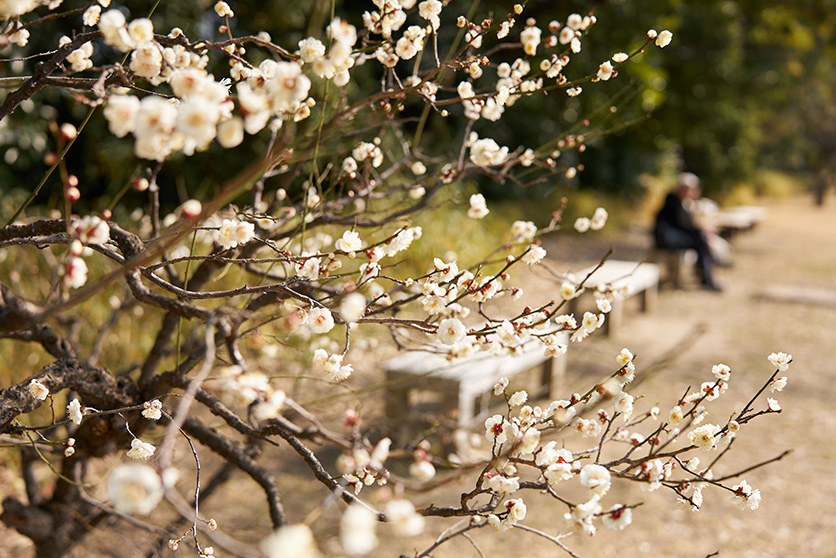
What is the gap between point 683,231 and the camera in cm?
877

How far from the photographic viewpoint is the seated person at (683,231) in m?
8.54

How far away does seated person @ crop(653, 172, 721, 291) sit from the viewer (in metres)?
A: 8.54

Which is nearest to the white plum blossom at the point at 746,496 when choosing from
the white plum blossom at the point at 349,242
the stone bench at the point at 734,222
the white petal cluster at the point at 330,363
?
the white petal cluster at the point at 330,363

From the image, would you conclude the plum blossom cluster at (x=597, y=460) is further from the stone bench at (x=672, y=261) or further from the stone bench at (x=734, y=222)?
the stone bench at (x=734, y=222)

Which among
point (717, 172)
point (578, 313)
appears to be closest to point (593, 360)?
point (578, 313)

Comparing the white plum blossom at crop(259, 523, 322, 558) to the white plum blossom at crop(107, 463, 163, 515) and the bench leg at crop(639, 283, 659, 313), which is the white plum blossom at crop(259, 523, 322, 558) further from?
the bench leg at crop(639, 283, 659, 313)

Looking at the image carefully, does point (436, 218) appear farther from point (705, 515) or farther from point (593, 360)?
point (705, 515)

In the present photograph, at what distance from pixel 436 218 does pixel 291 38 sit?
2576mm

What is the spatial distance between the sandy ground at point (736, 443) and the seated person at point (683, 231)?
13.5 inches

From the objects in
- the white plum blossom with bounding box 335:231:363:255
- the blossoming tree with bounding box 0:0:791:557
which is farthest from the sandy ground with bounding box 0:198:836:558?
the white plum blossom with bounding box 335:231:363:255

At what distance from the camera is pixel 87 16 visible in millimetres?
1439

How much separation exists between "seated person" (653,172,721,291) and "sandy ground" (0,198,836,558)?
0.34 metres

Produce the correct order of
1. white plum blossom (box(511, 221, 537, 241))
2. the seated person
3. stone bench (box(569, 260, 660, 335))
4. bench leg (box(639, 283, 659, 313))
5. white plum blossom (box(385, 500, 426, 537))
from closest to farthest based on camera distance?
white plum blossom (box(385, 500, 426, 537)) → white plum blossom (box(511, 221, 537, 241)) → stone bench (box(569, 260, 660, 335)) → bench leg (box(639, 283, 659, 313)) → the seated person

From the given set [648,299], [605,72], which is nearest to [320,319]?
[605,72]
